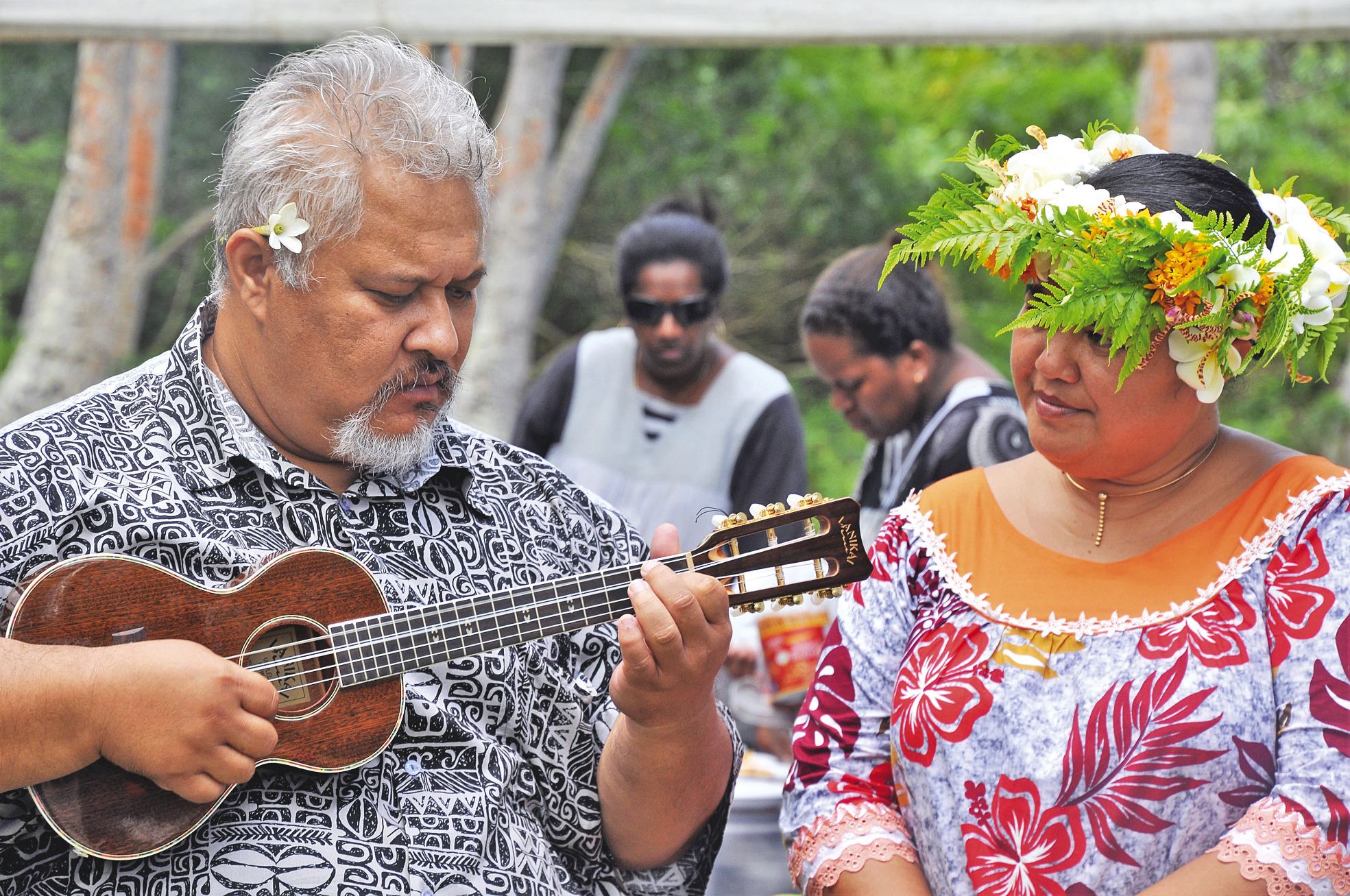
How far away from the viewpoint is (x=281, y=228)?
241cm

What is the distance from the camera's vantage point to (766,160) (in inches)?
523

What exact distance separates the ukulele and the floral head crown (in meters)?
0.49

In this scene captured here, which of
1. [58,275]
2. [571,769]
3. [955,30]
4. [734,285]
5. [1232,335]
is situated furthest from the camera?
[734,285]

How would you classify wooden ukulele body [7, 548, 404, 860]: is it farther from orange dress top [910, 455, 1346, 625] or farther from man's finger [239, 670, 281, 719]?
orange dress top [910, 455, 1346, 625]

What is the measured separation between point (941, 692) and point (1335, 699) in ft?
1.97

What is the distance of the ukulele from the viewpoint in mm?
2199

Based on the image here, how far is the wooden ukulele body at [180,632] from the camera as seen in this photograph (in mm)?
2152

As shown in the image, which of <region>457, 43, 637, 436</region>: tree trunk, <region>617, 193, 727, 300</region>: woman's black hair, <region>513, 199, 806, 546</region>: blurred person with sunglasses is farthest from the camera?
<region>457, 43, 637, 436</region>: tree trunk

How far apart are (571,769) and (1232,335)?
1400mm

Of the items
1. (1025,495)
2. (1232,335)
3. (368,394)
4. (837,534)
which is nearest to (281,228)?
(368,394)

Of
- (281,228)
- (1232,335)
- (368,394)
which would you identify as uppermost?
(281,228)

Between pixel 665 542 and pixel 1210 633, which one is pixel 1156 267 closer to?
→ pixel 1210 633

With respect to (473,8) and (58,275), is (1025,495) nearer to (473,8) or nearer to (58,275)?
(473,8)

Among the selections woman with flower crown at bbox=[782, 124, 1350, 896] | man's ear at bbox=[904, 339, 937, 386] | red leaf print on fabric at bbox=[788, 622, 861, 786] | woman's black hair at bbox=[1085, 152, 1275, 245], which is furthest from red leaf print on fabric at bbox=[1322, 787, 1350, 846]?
man's ear at bbox=[904, 339, 937, 386]
